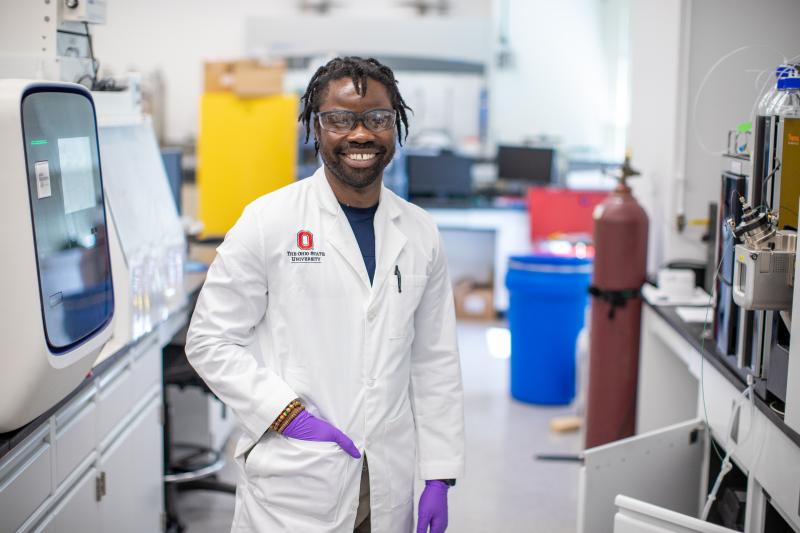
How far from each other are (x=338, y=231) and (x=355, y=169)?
0.13 meters

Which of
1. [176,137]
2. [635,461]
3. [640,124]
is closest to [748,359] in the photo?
[635,461]

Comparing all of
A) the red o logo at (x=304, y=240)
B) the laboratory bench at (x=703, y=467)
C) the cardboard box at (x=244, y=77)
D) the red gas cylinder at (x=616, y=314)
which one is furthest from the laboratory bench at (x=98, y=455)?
the cardboard box at (x=244, y=77)

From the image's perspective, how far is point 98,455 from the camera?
2.44 m

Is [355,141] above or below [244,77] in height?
below

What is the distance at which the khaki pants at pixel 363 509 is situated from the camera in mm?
1879

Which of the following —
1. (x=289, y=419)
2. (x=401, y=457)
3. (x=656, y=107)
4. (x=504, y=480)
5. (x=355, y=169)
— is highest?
(x=656, y=107)

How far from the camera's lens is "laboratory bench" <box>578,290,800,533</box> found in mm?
1980

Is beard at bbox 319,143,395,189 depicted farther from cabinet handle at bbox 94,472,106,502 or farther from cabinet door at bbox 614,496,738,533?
cabinet handle at bbox 94,472,106,502

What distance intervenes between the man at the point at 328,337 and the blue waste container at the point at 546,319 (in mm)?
2660

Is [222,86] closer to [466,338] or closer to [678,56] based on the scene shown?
[466,338]

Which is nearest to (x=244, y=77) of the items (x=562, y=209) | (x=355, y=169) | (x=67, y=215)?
(x=562, y=209)

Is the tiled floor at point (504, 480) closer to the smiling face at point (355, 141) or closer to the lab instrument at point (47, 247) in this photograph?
the lab instrument at point (47, 247)

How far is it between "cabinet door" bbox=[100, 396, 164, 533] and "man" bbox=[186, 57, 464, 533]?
79 centimetres

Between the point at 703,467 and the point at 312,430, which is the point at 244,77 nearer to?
the point at 703,467
